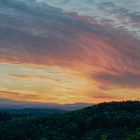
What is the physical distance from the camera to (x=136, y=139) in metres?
160

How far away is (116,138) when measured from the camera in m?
190

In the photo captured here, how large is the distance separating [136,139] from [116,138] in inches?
1212

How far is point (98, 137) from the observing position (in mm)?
198375

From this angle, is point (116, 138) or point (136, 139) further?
point (116, 138)

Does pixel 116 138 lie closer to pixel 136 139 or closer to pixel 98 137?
pixel 98 137

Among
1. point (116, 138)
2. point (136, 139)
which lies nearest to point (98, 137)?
point (116, 138)

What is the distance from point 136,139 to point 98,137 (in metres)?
40.4

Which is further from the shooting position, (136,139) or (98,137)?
(98,137)
